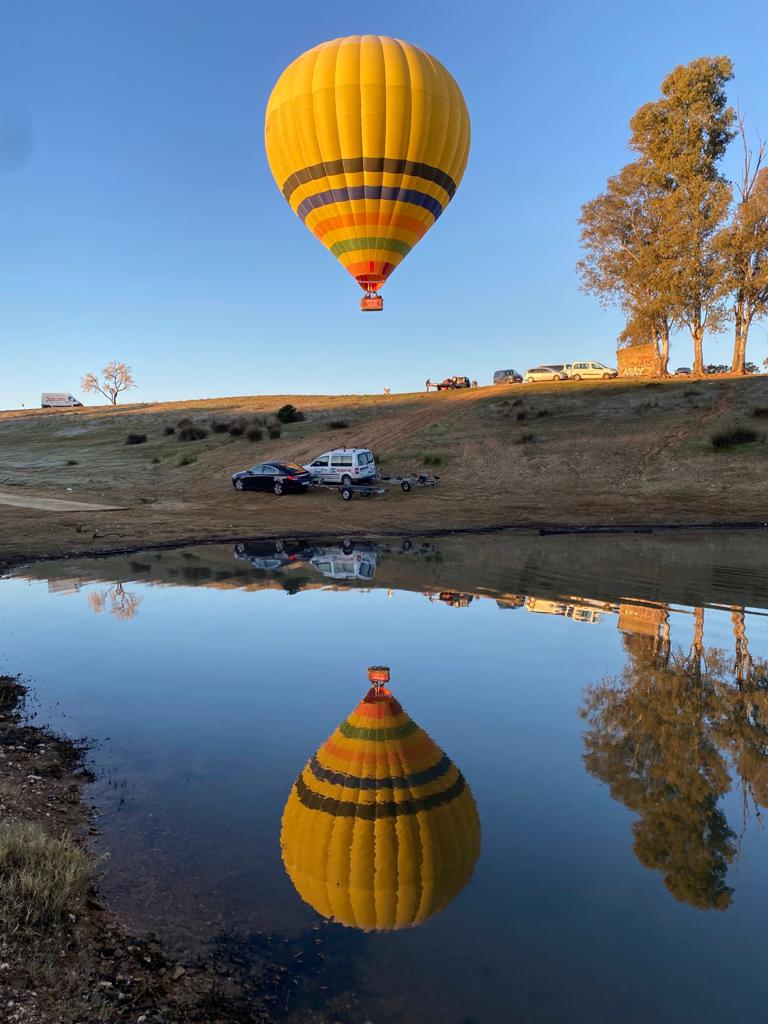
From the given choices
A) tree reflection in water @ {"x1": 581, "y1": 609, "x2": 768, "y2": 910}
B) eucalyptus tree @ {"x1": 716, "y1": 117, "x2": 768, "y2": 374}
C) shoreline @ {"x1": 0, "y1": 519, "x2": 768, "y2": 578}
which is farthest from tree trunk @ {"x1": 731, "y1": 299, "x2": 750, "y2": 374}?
tree reflection in water @ {"x1": 581, "y1": 609, "x2": 768, "y2": 910}

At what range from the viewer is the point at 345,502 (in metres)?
36.8

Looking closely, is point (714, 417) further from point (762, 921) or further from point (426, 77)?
point (762, 921)

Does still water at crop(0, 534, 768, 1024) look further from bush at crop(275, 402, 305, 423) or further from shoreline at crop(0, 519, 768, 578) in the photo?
bush at crop(275, 402, 305, 423)

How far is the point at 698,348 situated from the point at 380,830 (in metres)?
57.1

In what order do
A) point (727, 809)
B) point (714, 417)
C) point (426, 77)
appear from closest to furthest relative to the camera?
point (727, 809) → point (426, 77) → point (714, 417)

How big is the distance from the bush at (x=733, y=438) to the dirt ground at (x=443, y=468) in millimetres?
390

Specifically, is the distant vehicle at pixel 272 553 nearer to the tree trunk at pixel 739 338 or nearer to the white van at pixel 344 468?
the white van at pixel 344 468

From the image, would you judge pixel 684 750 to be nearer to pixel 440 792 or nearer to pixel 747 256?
pixel 440 792

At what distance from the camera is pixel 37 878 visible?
5840 millimetres

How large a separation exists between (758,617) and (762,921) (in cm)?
1048

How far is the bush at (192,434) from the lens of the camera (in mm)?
58656

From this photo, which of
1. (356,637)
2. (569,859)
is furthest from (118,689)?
(569,859)

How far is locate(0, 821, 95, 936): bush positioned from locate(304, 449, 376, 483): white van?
1248 inches

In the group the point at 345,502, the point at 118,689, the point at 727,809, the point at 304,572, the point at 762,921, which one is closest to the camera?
the point at 762,921
